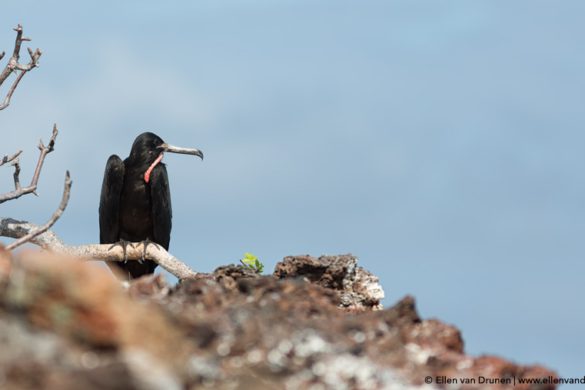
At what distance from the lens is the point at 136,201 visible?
1458 cm

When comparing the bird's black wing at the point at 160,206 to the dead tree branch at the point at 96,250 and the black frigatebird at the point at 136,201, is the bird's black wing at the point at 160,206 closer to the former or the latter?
the black frigatebird at the point at 136,201

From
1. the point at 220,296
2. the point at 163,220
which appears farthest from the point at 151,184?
the point at 220,296

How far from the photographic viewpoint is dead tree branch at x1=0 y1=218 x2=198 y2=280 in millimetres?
11375

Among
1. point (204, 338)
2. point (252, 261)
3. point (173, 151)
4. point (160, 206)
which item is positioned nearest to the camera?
point (204, 338)

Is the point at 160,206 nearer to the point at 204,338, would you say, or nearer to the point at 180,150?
the point at 180,150

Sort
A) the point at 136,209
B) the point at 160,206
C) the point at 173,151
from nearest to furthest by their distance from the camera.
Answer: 1. the point at 160,206
2. the point at 136,209
3. the point at 173,151

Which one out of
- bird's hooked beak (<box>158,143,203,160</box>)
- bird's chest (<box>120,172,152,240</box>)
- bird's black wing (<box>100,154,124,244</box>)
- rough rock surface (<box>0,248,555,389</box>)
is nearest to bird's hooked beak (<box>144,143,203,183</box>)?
bird's hooked beak (<box>158,143,203,160</box>)

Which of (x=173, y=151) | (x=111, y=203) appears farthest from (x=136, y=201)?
(x=173, y=151)

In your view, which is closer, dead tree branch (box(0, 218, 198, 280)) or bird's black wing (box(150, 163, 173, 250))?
dead tree branch (box(0, 218, 198, 280))

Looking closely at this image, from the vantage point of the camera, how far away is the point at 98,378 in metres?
3.18

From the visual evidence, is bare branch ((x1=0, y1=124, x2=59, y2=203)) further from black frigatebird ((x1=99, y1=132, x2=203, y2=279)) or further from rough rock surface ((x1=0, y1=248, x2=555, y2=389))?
rough rock surface ((x1=0, y1=248, x2=555, y2=389))

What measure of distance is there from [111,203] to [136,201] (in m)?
0.38

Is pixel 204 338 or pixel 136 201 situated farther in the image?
pixel 136 201

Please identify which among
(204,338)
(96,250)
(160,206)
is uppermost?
(160,206)
